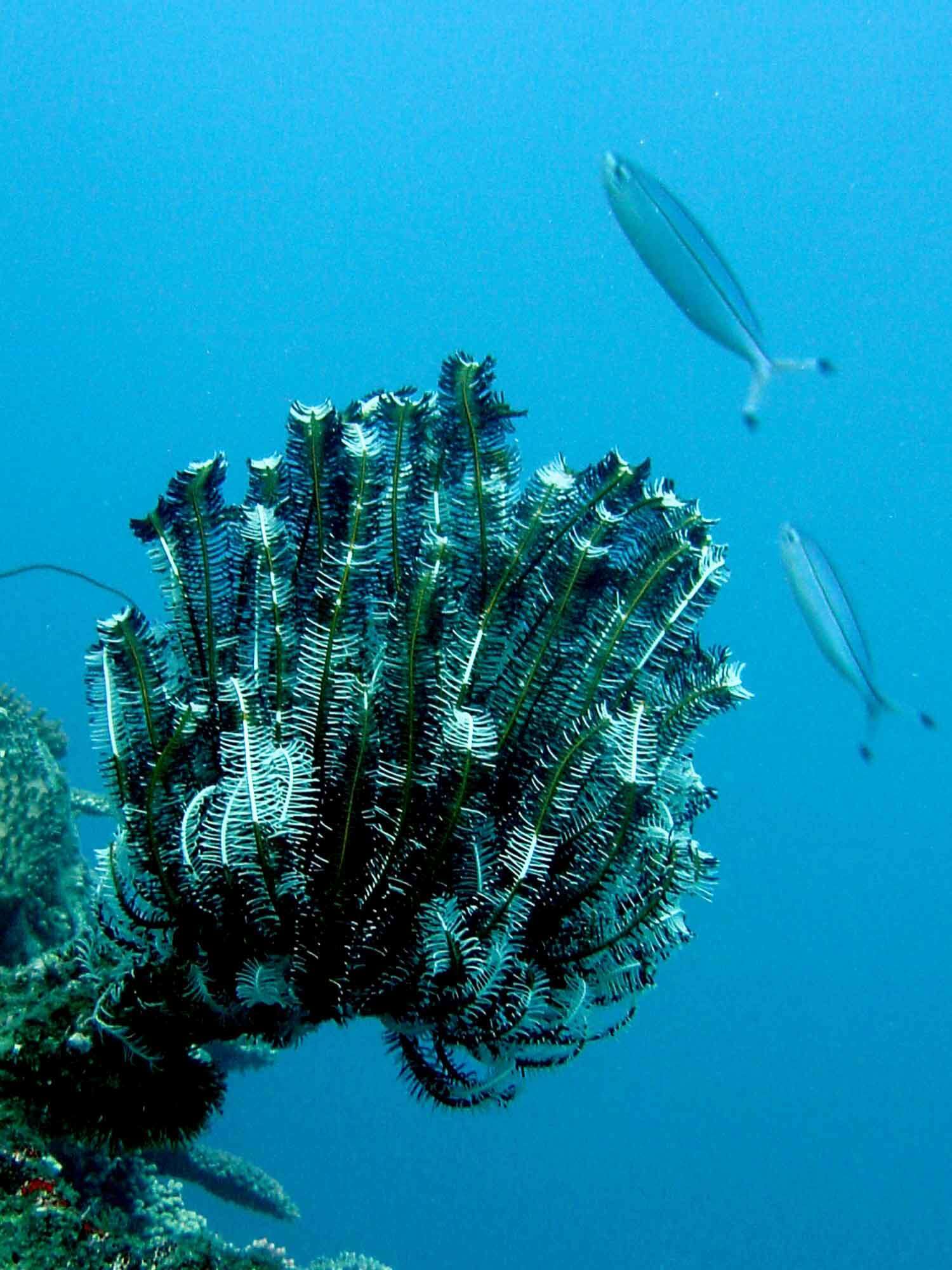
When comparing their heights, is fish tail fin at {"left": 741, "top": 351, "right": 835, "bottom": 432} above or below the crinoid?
above

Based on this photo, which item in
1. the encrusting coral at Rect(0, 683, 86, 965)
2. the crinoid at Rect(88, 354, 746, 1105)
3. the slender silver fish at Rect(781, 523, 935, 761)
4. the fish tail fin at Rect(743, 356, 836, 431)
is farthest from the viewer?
the encrusting coral at Rect(0, 683, 86, 965)

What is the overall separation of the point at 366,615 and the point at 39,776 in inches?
158

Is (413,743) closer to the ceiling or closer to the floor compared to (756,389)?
closer to the floor

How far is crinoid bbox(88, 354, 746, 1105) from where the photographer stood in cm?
241

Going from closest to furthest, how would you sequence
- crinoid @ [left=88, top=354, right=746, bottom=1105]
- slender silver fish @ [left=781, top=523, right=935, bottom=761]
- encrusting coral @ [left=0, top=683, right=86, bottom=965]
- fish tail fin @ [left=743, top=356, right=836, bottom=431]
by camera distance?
1. crinoid @ [left=88, top=354, right=746, bottom=1105]
2. fish tail fin @ [left=743, top=356, right=836, bottom=431]
3. slender silver fish @ [left=781, top=523, right=935, bottom=761]
4. encrusting coral @ [left=0, top=683, right=86, bottom=965]

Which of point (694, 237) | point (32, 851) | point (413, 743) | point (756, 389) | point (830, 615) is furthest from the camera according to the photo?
point (32, 851)

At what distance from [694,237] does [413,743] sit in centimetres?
249

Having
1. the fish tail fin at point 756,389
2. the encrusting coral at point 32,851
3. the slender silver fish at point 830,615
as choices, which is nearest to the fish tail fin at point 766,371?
the fish tail fin at point 756,389

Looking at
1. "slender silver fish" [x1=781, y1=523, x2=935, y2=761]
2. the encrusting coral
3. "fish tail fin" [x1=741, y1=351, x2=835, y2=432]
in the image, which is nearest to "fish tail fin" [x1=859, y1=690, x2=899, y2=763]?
"slender silver fish" [x1=781, y1=523, x2=935, y2=761]

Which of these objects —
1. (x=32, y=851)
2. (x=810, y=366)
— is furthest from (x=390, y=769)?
(x=32, y=851)

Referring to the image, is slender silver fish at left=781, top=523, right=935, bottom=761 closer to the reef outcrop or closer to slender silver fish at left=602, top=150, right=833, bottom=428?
slender silver fish at left=602, top=150, right=833, bottom=428

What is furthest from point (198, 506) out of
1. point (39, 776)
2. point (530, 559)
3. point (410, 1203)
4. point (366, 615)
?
point (410, 1203)

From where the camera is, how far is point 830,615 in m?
4.54

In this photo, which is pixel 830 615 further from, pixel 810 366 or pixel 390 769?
pixel 390 769
